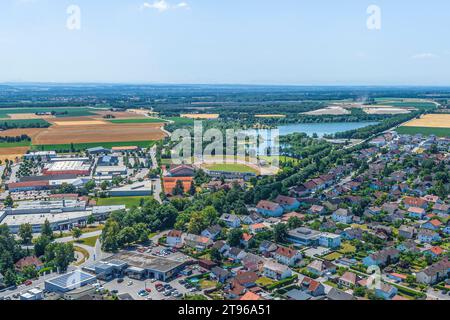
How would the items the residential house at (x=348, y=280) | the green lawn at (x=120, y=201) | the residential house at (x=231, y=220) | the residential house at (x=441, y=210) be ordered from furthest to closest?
the green lawn at (x=120, y=201), the residential house at (x=441, y=210), the residential house at (x=231, y=220), the residential house at (x=348, y=280)

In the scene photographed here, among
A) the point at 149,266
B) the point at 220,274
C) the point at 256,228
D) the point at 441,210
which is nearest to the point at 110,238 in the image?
the point at 149,266

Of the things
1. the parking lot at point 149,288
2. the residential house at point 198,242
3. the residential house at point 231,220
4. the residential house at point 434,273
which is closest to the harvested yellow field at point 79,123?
the residential house at point 231,220

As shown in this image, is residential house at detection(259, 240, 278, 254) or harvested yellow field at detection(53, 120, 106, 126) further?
harvested yellow field at detection(53, 120, 106, 126)

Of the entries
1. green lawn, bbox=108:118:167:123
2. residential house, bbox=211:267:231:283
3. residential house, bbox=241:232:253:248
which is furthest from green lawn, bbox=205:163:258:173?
green lawn, bbox=108:118:167:123

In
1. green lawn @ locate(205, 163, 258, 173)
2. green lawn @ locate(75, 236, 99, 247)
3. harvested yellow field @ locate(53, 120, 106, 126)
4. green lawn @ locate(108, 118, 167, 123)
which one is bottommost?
green lawn @ locate(75, 236, 99, 247)

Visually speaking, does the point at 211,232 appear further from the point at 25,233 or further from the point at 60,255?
the point at 25,233

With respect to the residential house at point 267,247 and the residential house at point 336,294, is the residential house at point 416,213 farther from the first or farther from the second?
the residential house at point 336,294

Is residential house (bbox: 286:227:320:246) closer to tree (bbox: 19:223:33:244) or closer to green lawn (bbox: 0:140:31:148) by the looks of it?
tree (bbox: 19:223:33:244)
